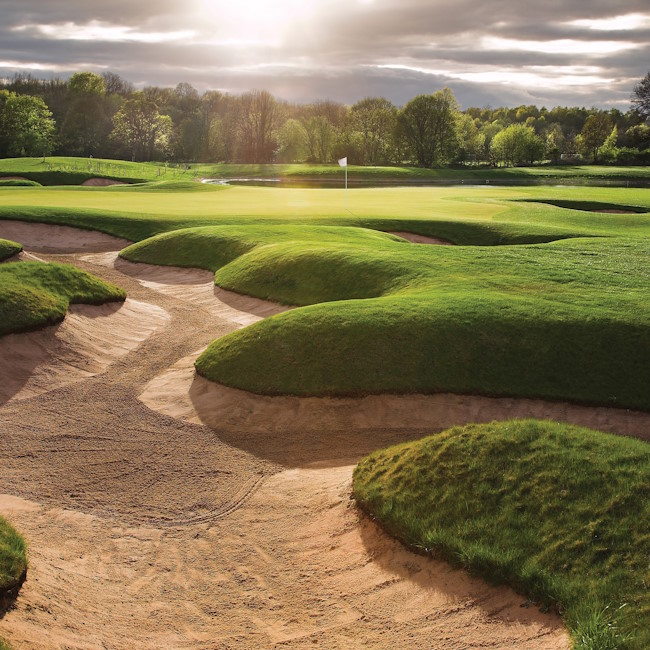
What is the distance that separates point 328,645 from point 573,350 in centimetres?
1081

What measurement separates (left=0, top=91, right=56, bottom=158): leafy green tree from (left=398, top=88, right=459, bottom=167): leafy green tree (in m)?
58.0

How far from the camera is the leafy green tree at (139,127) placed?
120 m

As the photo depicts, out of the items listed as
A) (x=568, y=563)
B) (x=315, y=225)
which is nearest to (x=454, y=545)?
(x=568, y=563)

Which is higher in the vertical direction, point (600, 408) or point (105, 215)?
point (105, 215)

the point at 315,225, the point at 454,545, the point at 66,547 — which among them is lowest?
the point at 66,547

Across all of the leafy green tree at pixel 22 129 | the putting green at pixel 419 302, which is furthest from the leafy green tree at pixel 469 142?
the putting green at pixel 419 302

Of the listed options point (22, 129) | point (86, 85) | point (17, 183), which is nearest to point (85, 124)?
point (86, 85)

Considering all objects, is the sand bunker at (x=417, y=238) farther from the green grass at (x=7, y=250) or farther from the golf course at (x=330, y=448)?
the green grass at (x=7, y=250)

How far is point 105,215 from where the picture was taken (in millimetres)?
39562

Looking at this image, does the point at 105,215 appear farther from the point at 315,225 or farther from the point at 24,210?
the point at 315,225

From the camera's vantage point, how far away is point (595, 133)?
139875 millimetres

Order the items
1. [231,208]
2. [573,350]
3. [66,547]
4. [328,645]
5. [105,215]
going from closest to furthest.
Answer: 1. [328,645]
2. [66,547]
3. [573,350]
4. [105,215]
5. [231,208]

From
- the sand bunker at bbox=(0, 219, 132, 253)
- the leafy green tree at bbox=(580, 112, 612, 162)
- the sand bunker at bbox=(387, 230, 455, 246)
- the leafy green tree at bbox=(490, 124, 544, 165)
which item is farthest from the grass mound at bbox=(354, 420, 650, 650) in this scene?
the leafy green tree at bbox=(580, 112, 612, 162)

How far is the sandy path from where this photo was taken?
8.70m
